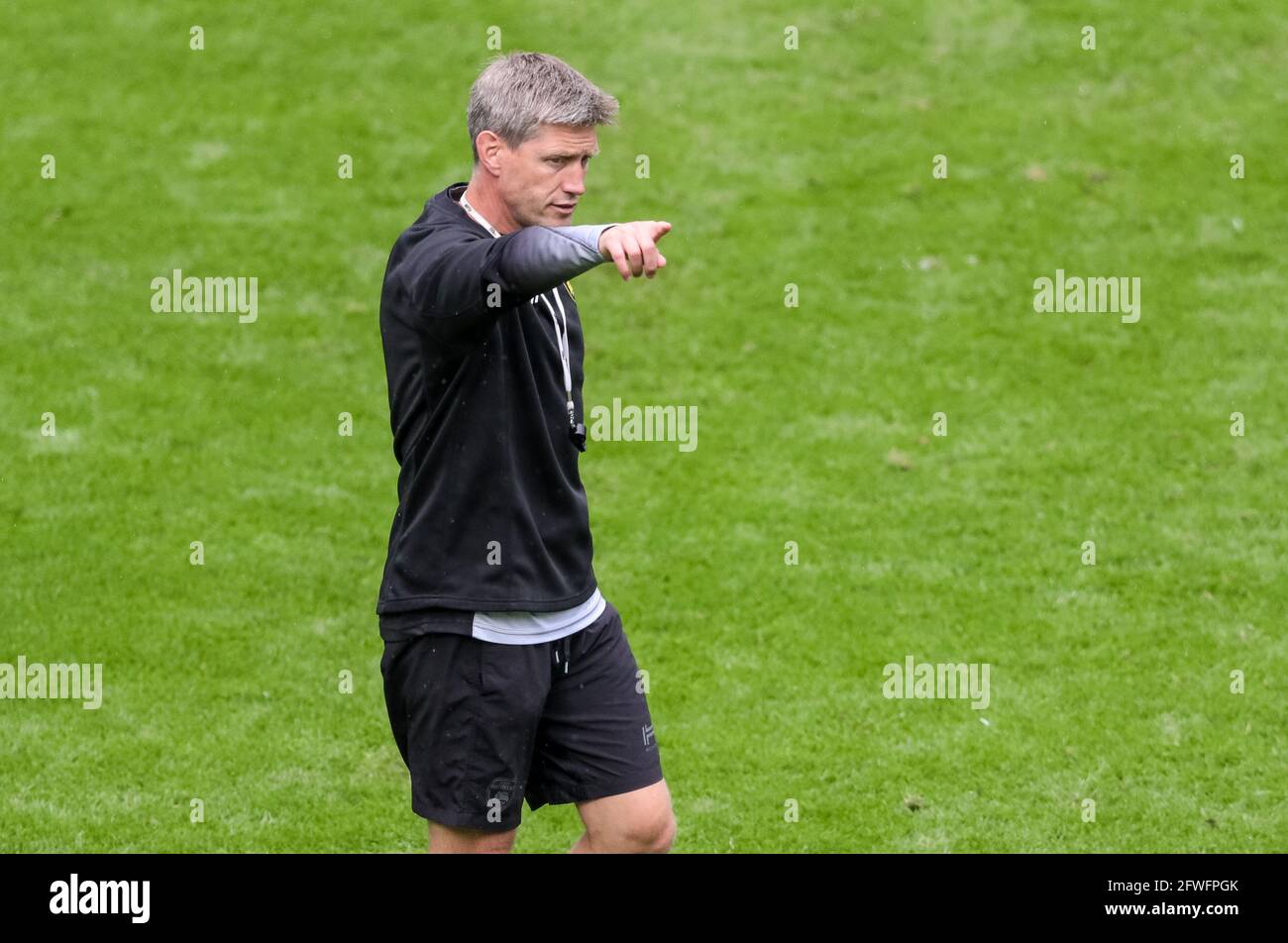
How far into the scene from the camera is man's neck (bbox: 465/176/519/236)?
505 centimetres

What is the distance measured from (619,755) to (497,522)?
33.9 inches

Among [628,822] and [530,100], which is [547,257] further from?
[628,822]

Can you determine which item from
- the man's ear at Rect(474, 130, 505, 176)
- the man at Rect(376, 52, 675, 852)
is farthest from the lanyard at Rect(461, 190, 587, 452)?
the man's ear at Rect(474, 130, 505, 176)

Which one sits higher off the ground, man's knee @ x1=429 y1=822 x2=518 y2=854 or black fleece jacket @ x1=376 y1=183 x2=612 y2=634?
black fleece jacket @ x1=376 y1=183 x2=612 y2=634

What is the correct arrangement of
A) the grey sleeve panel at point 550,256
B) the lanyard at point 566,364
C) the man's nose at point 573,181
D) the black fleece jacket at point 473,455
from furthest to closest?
1. the lanyard at point 566,364
2. the man's nose at point 573,181
3. the black fleece jacket at point 473,455
4. the grey sleeve panel at point 550,256

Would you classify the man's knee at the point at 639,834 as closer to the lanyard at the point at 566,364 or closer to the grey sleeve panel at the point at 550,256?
the lanyard at the point at 566,364

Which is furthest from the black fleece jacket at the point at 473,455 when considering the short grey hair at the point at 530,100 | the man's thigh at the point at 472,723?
the short grey hair at the point at 530,100

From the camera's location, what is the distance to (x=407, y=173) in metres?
14.5

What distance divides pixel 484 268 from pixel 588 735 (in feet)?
5.24

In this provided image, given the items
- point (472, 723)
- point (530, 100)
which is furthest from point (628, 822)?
point (530, 100)

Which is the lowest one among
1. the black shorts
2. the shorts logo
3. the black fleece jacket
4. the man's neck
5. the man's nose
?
the shorts logo

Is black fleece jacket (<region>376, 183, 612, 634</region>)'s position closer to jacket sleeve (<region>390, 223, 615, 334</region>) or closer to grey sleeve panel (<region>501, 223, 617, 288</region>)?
jacket sleeve (<region>390, 223, 615, 334</region>)

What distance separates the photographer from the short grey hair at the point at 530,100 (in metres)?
4.91

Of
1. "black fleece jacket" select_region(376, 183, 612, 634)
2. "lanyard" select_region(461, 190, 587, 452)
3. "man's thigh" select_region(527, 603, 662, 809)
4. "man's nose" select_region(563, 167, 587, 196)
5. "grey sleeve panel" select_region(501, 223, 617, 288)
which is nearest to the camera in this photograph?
"grey sleeve panel" select_region(501, 223, 617, 288)
